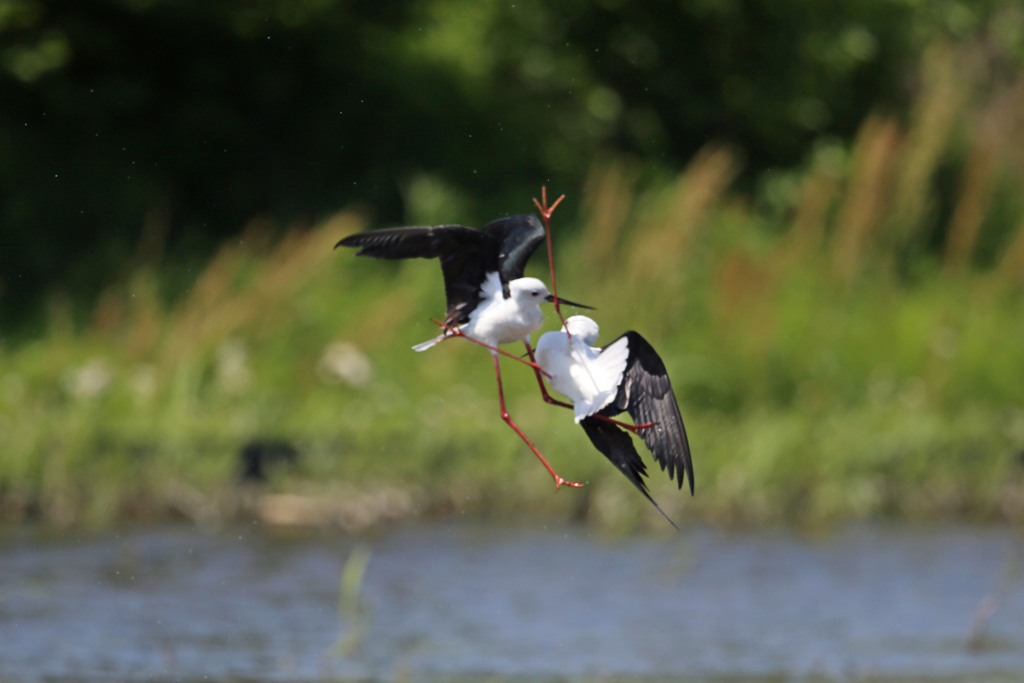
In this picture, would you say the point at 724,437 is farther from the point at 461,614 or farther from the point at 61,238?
the point at 61,238

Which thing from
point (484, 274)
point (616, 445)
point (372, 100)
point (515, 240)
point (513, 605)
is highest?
point (372, 100)

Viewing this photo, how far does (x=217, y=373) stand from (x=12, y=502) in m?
1.72

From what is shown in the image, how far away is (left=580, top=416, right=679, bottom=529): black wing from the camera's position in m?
2.74

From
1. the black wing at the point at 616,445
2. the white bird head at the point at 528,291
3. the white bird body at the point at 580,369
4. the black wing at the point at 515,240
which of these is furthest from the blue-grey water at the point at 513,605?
the white bird head at the point at 528,291

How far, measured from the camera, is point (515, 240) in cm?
296

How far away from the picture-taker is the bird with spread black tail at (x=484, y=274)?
2.58 metres

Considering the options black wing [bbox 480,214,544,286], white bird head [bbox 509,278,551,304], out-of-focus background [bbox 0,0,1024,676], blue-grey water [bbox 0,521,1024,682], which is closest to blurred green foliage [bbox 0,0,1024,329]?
out-of-focus background [bbox 0,0,1024,676]

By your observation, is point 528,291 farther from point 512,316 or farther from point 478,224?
point 478,224

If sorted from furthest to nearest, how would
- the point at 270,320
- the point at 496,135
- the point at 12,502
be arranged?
the point at 496,135
the point at 270,320
the point at 12,502

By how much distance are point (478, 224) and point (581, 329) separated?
10.1 meters

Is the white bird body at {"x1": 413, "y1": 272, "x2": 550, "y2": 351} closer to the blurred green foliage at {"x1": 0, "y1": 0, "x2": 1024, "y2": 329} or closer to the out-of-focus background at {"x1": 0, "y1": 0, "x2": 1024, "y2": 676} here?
the out-of-focus background at {"x1": 0, "y1": 0, "x2": 1024, "y2": 676}

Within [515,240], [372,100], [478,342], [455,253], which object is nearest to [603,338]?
[372,100]

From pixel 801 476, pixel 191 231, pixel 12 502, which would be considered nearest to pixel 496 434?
pixel 801 476

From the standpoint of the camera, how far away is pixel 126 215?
14266 millimetres
